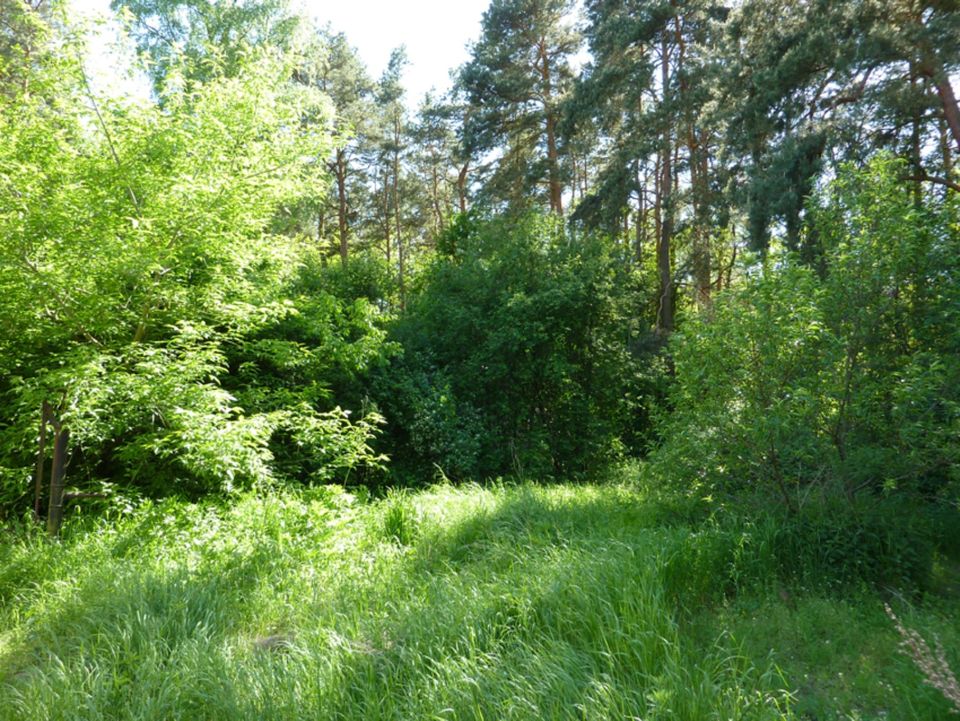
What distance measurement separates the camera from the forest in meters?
3.38

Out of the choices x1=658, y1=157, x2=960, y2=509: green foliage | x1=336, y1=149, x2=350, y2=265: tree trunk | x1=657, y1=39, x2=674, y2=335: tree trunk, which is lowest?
x1=658, y1=157, x2=960, y2=509: green foliage

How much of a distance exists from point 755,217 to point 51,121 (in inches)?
353

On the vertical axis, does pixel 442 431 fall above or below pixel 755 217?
below

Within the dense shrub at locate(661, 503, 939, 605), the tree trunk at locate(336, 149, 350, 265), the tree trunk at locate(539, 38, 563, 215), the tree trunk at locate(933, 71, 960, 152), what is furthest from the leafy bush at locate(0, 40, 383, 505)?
the tree trunk at locate(336, 149, 350, 265)

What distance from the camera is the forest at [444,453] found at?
11.1 feet

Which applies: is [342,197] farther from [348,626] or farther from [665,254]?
[348,626]

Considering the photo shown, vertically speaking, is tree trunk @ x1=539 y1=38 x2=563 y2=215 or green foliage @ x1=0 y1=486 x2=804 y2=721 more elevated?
tree trunk @ x1=539 y1=38 x2=563 y2=215

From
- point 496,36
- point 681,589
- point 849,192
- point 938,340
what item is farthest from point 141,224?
point 496,36

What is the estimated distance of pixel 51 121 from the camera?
6.01m

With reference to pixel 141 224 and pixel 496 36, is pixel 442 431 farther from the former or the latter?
pixel 496 36

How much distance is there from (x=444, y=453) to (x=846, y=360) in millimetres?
6871

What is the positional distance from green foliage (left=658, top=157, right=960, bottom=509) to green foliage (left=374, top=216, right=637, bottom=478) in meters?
6.12

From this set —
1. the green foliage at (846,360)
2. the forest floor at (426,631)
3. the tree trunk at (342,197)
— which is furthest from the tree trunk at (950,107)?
the tree trunk at (342,197)

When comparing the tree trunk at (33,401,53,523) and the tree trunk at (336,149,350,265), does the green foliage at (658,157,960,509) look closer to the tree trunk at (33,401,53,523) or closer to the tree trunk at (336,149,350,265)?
the tree trunk at (33,401,53,523)
